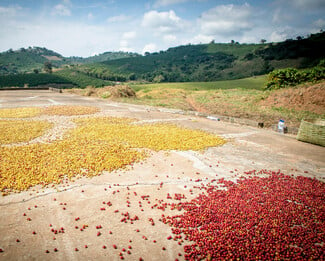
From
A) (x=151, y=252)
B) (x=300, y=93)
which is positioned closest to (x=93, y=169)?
(x=151, y=252)

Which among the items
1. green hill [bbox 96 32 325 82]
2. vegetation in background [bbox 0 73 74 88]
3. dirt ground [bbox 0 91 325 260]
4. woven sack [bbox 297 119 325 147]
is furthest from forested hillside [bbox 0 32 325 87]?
dirt ground [bbox 0 91 325 260]

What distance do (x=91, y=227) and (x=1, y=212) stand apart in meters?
2.40

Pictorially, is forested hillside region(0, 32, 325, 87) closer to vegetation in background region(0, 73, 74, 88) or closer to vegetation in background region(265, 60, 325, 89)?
vegetation in background region(0, 73, 74, 88)

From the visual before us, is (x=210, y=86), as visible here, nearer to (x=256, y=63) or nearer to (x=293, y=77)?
(x=293, y=77)

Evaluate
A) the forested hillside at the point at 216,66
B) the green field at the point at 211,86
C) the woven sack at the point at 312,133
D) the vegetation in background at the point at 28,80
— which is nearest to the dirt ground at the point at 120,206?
the woven sack at the point at 312,133

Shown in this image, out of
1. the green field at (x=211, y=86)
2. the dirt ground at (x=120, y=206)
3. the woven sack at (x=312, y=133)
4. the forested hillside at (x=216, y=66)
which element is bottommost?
the dirt ground at (x=120, y=206)

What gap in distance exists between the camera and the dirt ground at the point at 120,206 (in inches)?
173

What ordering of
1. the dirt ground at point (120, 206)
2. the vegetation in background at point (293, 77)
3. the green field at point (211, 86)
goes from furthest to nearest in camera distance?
the green field at point (211, 86)
the vegetation in background at point (293, 77)
the dirt ground at point (120, 206)

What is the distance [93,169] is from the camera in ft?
26.0

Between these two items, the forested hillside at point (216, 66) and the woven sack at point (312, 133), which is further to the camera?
the forested hillside at point (216, 66)

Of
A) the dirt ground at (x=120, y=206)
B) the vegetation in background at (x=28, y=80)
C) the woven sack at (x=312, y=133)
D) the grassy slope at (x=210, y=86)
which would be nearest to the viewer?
the dirt ground at (x=120, y=206)

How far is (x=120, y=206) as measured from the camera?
5891 millimetres

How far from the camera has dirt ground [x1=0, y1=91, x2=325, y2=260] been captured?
439 centimetres

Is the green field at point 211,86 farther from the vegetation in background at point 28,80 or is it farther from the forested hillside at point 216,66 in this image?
the vegetation in background at point 28,80
